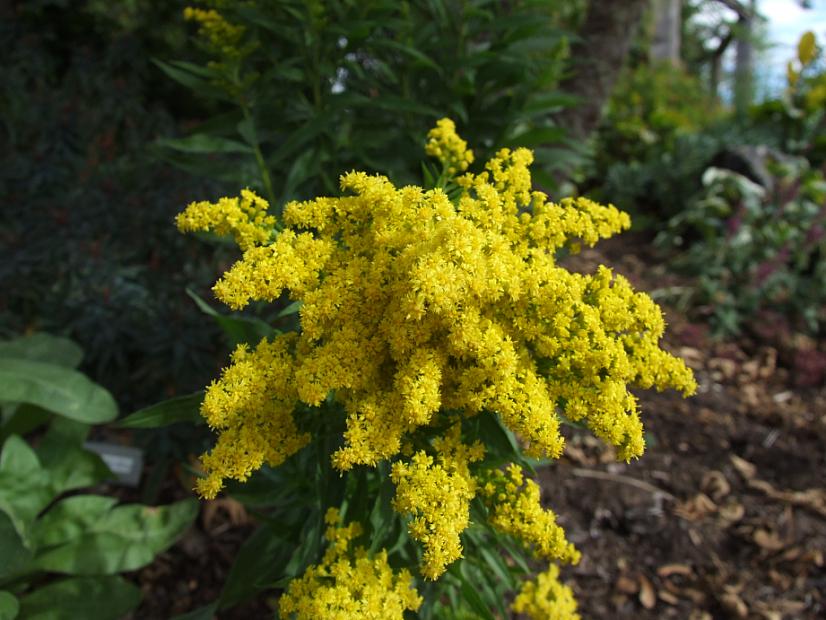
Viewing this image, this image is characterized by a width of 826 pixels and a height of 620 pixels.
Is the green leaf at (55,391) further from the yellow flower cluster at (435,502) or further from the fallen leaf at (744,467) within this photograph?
the fallen leaf at (744,467)

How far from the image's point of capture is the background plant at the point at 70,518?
2.08 meters

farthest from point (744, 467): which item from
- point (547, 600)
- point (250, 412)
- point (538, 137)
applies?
point (250, 412)

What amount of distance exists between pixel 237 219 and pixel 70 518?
146cm

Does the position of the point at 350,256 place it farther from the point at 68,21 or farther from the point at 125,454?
the point at 68,21

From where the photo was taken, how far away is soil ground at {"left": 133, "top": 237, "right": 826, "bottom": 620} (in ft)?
8.30

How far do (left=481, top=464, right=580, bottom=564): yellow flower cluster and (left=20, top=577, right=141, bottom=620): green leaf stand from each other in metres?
1.29

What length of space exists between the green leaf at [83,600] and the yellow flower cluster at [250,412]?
1.06 metres

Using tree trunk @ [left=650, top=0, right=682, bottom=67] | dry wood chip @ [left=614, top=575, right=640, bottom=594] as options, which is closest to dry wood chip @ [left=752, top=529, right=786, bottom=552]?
dry wood chip @ [left=614, top=575, right=640, bottom=594]

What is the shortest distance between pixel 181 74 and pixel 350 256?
3.86 feet

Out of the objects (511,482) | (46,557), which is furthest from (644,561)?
(46,557)

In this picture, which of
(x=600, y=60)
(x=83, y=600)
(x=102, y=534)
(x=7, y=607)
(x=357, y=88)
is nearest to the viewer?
(x=7, y=607)

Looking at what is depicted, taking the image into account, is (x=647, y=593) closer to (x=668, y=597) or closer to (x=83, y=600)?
(x=668, y=597)

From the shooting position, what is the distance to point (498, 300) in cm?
130

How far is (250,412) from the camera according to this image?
4.28 ft
